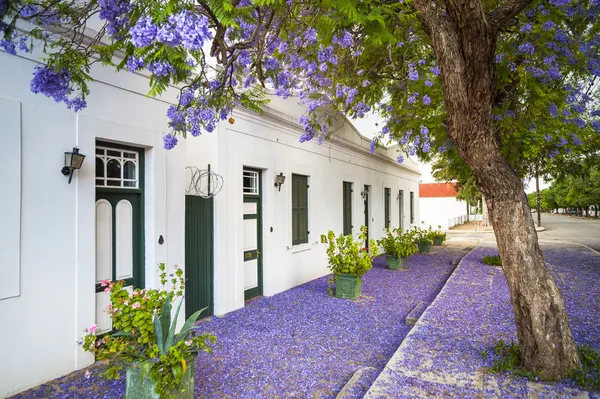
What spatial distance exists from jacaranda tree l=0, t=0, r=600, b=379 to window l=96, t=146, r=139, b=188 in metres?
0.74

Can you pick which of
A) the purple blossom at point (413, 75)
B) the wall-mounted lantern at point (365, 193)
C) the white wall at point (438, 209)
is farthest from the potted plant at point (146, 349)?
the white wall at point (438, 209)

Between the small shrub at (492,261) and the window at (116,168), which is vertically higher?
the window at (116,168)

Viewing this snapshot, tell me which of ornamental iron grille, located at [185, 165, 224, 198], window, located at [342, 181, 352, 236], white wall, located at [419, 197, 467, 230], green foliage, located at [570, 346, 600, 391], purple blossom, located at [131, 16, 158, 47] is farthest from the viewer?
white wall, located at [419, 197, 467, 230]

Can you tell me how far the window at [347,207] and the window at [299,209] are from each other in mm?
2405

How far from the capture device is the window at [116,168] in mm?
4438

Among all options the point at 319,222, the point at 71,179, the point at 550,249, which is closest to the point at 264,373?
the point at 71,179

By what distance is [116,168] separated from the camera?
4629mm

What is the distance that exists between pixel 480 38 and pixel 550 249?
1360 cm

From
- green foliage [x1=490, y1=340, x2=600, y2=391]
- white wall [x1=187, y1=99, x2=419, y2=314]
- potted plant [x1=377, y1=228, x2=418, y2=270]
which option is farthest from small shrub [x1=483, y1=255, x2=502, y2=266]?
green foliage [x1=490, y1=340, x2=600, y2=391]

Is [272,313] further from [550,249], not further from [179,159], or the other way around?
[550,249]

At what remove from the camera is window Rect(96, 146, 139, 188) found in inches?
175

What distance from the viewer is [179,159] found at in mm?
5258

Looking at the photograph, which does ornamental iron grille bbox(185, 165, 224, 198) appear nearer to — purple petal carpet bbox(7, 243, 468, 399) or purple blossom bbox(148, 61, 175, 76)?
purple petal carpet bbox(7, 243, 468, 399)

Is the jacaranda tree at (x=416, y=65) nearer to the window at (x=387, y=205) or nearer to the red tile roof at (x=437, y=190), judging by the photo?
the window at (x=387, y=205)
